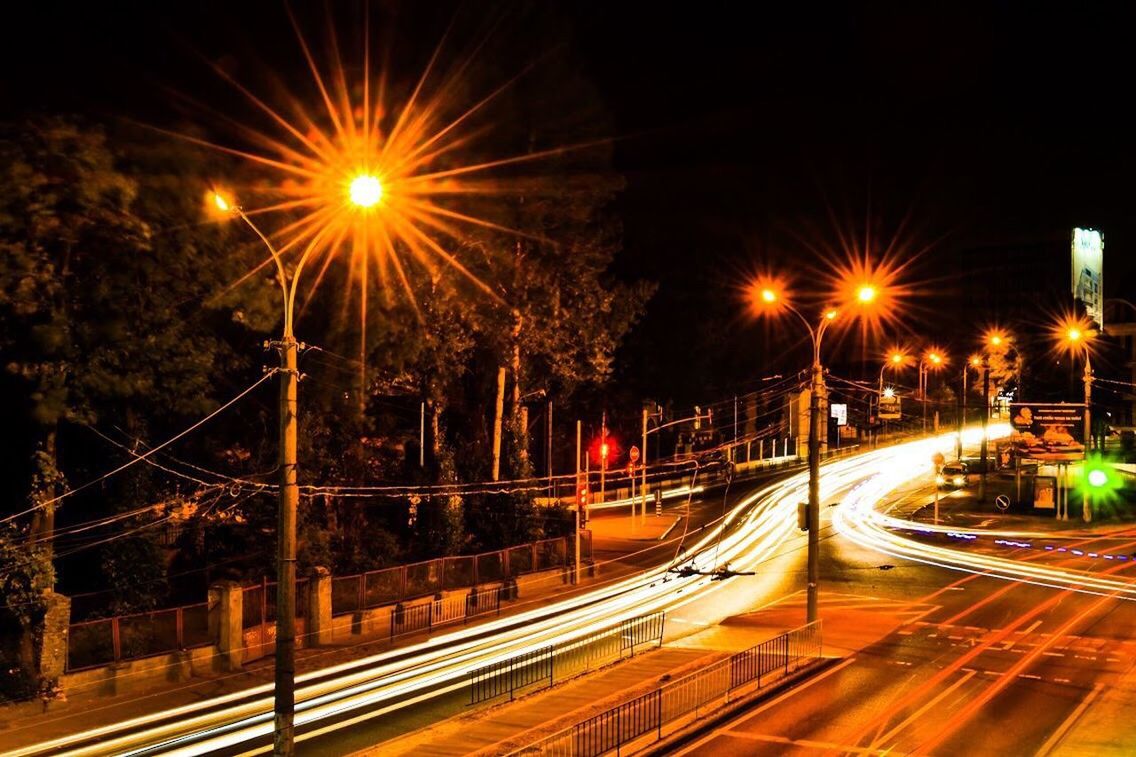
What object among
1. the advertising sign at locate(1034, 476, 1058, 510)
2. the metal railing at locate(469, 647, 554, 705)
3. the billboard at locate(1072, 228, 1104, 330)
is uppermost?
the billboard at locate(1072, 228, 1104, 330)

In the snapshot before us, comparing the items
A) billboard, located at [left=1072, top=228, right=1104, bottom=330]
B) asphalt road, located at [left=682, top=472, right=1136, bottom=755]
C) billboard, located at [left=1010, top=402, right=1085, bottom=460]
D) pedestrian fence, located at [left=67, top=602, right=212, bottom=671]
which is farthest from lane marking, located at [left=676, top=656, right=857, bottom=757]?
billboard, located at [left=1072, top=228, right=1104, bottom=330]

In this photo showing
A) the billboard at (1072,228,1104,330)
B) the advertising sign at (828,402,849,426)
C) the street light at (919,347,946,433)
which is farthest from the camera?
the billboard at (1072,228,1104,330)

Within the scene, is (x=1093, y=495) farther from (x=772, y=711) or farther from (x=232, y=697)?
(x=232, y=697)

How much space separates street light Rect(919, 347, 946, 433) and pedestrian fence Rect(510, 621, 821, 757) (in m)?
66.6

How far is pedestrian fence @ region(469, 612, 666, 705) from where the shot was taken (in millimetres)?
19312

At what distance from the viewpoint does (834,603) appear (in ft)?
99.7

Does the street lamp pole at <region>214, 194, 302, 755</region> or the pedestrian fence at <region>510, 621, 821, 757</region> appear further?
the pedestrian fence at <region>510, 621, 821, 757</region>

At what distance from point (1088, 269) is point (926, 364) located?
30079 millimetres

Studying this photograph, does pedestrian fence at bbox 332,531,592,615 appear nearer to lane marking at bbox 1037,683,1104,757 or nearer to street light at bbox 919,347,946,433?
lane marking at bbox 1037,683,1104,757

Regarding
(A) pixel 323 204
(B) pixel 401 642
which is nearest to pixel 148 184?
(A) pixel 323 204

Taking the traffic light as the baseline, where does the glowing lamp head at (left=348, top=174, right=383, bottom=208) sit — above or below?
above

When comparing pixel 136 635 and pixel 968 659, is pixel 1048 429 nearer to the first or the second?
pixel 968 659

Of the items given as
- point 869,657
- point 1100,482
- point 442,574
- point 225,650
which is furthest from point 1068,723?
point 1100,482

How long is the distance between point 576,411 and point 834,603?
3077 cm
